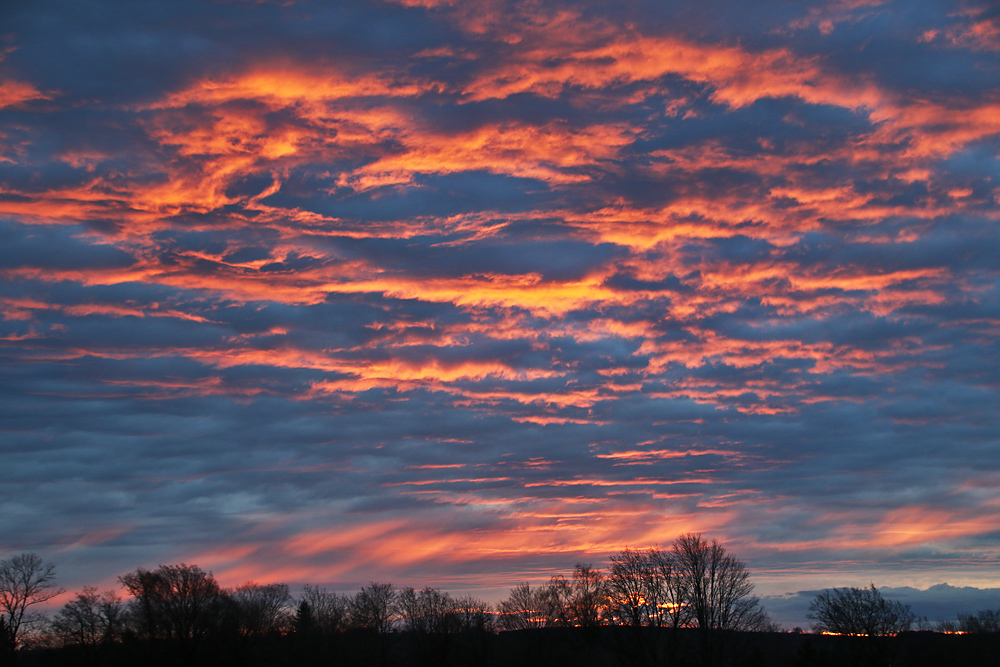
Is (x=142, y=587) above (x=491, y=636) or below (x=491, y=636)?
above

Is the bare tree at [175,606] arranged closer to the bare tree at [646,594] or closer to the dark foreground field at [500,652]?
the dark foreground field at [500,652]

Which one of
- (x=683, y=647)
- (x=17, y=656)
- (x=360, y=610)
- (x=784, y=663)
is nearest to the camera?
(x=683, y=647)

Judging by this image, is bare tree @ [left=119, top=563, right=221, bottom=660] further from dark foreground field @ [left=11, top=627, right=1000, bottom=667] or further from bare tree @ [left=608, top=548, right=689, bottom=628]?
bare tree @ [left=608, top=548, right=689, bottom=628]

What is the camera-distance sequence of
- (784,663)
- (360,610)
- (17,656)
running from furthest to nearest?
(360,610) < (784,663) < (17,656)

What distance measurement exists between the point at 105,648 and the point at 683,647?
82.0 m

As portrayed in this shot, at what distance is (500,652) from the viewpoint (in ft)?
389

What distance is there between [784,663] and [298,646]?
74937 millimetres

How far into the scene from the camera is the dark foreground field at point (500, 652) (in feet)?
347

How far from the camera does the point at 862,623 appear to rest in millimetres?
113438

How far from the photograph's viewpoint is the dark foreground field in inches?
4158

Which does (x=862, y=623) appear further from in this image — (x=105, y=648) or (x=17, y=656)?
(x=17, y=656)

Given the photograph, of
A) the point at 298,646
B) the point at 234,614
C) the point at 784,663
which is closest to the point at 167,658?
the point at 234,614

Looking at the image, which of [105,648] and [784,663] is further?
[784,663]

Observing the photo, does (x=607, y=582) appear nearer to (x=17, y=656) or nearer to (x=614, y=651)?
(x=614, y=651)
